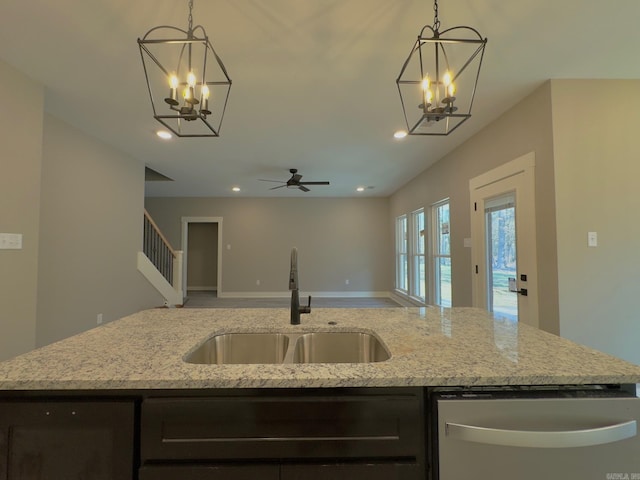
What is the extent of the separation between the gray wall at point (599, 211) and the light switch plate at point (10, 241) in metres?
4.27

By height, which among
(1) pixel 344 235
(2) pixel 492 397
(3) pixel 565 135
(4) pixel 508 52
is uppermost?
(4) pixel 508 52

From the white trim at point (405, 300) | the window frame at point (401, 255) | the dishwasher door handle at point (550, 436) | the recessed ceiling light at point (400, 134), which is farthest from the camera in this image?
the window frame at point (401, 255)

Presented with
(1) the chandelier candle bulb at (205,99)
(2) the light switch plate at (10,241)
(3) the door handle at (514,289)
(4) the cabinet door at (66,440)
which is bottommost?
(4) the cabinet door at (66,440)

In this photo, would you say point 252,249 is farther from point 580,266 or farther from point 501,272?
point 580,266

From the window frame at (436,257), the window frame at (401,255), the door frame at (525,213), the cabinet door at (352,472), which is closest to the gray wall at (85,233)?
the cabinet door at (352,472)

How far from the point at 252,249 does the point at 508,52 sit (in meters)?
6.37

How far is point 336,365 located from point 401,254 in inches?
254

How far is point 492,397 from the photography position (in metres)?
0.83

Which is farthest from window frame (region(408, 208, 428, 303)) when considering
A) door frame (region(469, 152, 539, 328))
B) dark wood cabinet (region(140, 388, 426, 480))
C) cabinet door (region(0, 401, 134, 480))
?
cabinet door (region(0, 401, 134, 480))

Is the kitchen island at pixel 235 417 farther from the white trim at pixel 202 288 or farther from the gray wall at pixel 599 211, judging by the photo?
the white trim at pixel 202 288

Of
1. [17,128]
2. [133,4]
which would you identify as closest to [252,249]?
[17,128]

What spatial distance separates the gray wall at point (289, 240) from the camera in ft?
24.4

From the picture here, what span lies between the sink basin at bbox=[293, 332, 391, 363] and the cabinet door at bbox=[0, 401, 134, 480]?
711 millimetres

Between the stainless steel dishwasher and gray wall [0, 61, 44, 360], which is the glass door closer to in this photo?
the stainless steel dishwasher
